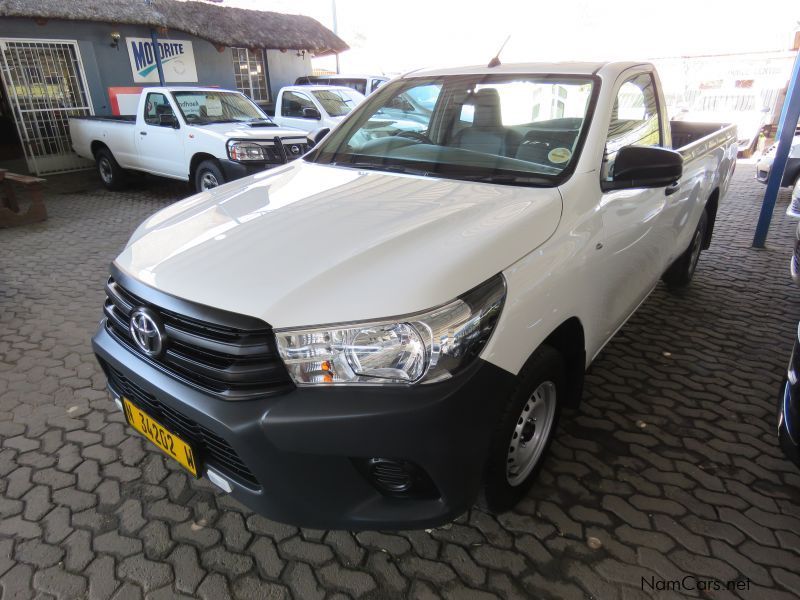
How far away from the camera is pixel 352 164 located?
287 centimetres

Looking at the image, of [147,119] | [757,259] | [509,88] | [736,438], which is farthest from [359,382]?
[147,119]

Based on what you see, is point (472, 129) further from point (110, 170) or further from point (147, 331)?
point (110, 170)

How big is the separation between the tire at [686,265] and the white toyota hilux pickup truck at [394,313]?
2129 millimetres

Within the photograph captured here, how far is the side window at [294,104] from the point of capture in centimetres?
989

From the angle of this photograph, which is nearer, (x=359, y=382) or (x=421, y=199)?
(x=359, y=382)

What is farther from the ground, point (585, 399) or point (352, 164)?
point (352, 164)

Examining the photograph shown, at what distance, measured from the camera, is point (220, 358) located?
1687mm

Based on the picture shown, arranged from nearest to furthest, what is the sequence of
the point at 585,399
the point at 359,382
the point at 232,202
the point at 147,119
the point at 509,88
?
the point at 359,382 < the point at 232,202 < the point at 509,88 < the point at 585,399 < the point at 147,119

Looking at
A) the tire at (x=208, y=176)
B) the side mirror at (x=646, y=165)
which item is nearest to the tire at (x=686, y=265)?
the side mirror at (x=646, y=165)

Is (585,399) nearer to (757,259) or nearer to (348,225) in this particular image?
(348,225)

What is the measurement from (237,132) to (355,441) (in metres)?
6.80

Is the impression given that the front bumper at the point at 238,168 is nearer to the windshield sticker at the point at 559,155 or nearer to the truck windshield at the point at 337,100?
the truck windshield at the point at 337,100

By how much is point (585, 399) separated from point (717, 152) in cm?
263

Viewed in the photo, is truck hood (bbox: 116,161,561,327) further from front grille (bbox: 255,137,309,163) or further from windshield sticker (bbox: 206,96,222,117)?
windshield sticker (bbox: 206,96,222,117)
